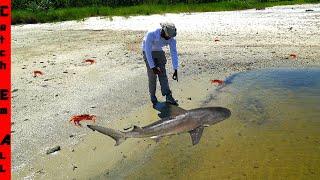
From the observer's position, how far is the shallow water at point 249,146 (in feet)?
26.3

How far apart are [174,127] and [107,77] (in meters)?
6.48

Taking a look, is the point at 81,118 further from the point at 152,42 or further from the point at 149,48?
the point at 152,42

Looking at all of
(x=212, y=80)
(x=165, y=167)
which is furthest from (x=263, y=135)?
(x=212, y=80)

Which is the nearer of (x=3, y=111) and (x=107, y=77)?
(x=3, y=111)

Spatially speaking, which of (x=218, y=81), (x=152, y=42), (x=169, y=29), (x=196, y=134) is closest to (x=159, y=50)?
(x=152, y=42)

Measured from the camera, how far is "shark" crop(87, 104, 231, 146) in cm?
804

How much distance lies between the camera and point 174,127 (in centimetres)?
822

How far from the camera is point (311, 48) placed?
17.7 m

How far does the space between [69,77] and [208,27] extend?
12.0 metres

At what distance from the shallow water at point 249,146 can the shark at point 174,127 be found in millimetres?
449

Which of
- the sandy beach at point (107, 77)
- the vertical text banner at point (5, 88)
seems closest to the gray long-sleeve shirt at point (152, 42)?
the sandy beach at point (107, 77)

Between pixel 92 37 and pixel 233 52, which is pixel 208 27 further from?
pixel 233 52

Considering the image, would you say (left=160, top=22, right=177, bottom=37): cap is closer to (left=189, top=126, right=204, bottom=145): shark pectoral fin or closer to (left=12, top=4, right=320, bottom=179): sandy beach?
(left=12, top=4, right=320, bottom=179): sandy beach

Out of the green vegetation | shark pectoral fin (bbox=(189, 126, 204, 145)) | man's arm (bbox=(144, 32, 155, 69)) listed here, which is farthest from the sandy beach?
the green vegetation
